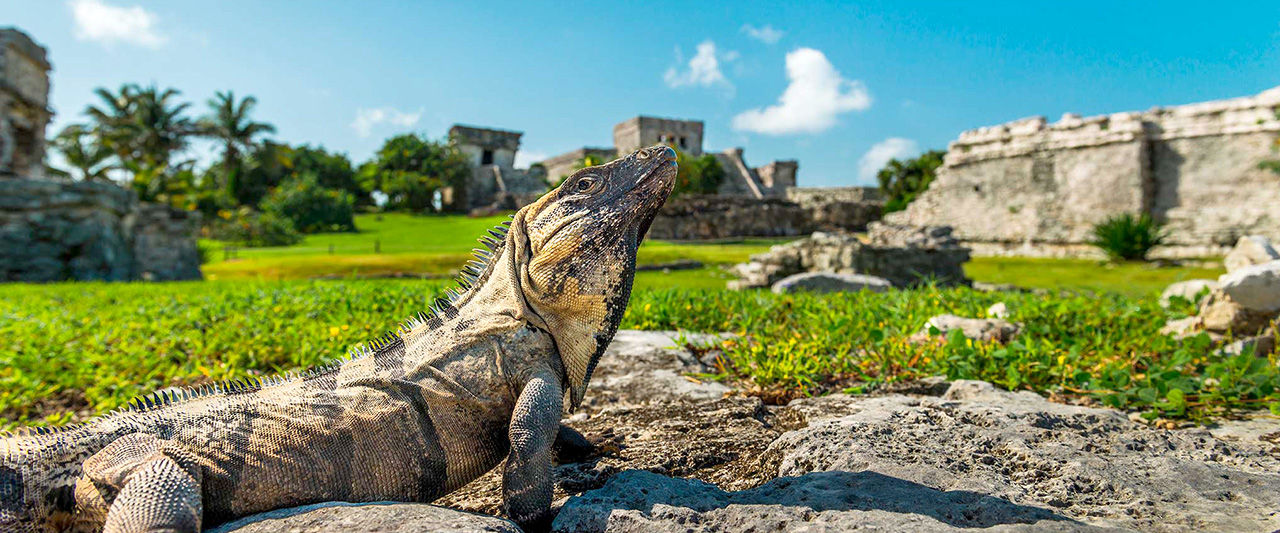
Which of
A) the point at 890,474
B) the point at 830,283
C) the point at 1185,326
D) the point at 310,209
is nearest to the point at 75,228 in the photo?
the point at 830,283

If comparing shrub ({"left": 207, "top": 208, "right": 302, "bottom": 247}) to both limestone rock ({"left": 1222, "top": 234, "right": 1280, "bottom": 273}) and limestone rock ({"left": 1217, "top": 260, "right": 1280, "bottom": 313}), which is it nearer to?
limestone rock ({"left": 1222, "top": 234, "right": 1280, "bottom": 273})

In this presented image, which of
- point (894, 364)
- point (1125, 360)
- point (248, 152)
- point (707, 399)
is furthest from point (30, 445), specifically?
point (248, 152)

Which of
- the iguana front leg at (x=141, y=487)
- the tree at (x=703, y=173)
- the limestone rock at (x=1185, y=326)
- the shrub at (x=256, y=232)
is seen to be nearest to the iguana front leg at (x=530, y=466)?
the iguana front leg at (x=141, y=487)

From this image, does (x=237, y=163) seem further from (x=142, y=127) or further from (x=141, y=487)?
(x=141, y=487)

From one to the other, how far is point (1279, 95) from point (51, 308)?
22969mm

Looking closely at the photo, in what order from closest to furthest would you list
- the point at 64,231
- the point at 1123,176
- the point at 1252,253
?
the point at 1252,253
the point at 64,231
the point at 1123,176

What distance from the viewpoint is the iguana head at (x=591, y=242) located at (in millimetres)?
2074

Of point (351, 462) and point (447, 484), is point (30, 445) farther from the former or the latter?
point (447, 484)

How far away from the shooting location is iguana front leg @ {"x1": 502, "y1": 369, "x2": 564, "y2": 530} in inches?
75.8

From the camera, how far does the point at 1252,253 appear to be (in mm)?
6754

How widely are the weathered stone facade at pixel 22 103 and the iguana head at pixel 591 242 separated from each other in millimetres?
20354

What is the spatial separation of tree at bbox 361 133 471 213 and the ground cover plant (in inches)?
1381

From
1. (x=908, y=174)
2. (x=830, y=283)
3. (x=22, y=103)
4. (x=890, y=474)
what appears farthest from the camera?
(x=908, y=174)

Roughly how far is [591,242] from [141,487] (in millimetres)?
1281
